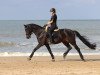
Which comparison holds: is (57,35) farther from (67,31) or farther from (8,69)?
(8,69)

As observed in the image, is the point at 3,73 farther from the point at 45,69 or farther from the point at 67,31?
the point at 67,31

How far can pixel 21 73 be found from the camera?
14047mm

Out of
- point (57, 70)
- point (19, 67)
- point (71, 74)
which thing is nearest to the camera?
point (71, 74)

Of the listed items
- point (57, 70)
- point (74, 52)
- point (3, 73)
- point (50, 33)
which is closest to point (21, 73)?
point (3, 73)

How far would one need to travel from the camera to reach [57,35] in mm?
18766

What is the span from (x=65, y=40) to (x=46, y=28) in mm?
1180

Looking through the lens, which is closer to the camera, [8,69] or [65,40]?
[8,69]

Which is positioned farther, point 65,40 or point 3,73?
point 65,40
